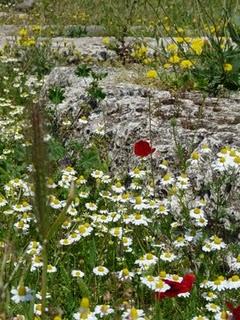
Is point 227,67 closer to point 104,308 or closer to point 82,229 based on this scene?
point 82,229

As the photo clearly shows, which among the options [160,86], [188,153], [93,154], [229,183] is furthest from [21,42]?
[229,183]

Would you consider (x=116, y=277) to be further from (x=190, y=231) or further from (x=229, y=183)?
(x=229, y=183)

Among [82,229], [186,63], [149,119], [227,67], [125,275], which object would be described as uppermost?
[186,63]

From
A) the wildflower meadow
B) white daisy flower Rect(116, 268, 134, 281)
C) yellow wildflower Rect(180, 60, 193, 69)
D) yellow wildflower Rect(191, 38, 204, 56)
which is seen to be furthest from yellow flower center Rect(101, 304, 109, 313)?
yellow wildflower Rect(191, 38, 204, 56)

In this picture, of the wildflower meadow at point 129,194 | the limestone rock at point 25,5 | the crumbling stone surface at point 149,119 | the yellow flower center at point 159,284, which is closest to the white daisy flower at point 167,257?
the wildflower meadow at point 129,194

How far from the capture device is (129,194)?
3.22 meters

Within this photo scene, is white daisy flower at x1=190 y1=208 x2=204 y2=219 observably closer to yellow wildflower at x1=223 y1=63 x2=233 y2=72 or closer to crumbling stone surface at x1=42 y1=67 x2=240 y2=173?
crumbling stone surface at x1=42 y1=67 x2=240 y2=173

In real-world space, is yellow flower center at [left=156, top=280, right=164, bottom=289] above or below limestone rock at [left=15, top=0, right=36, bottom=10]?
below

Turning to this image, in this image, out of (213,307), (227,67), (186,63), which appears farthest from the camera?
(186,63)

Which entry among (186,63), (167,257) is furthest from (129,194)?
(186,63)

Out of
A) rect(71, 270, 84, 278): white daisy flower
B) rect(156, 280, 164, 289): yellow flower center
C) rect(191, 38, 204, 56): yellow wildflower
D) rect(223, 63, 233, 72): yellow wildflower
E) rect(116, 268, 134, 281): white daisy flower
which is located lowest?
rect(156, 280, 164, 289): yellow flower center

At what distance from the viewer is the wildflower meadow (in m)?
2.11

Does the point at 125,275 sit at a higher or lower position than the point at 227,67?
lower

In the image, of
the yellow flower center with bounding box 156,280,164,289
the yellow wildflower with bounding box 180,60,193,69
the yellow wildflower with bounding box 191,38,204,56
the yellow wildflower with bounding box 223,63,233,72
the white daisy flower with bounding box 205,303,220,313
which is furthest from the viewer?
the yellow wildflower with bounding box 191,38,204,56
